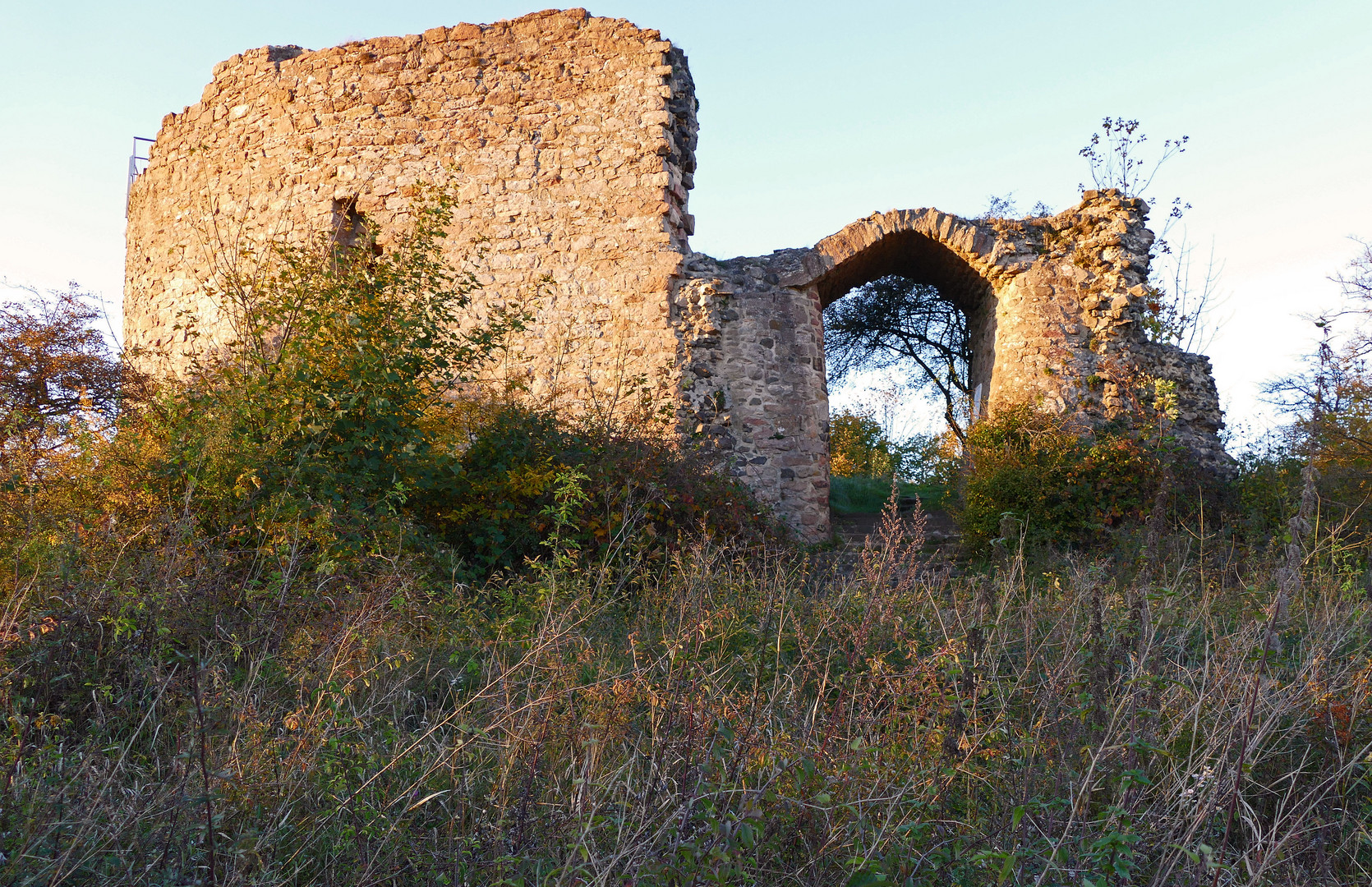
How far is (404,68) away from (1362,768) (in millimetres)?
10132

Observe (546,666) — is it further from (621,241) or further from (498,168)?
(498,168)

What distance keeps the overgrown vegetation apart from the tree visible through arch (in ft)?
23.2

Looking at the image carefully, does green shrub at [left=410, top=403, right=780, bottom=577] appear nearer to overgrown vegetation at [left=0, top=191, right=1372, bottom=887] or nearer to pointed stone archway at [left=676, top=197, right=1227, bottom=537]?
overgrown vegetation at [left=0, top=191, right=1372, bottom=887]

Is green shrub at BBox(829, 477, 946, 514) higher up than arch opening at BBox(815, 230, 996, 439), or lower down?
lower down

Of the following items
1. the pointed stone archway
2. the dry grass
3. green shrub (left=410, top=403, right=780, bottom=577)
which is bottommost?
the dry grass

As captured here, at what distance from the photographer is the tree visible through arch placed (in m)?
14.1

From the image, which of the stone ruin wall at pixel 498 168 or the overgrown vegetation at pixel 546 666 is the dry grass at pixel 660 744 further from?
the stone ruin wall at pixel 498 168

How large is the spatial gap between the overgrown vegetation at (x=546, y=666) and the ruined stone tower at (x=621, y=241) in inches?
61.3

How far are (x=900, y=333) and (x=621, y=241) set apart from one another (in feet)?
23.8

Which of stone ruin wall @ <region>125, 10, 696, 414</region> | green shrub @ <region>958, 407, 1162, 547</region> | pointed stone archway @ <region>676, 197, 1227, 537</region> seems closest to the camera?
green shrub @ <region>958, 407, 1162, 547</region>

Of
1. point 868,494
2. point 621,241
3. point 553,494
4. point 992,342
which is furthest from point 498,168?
point 868,494

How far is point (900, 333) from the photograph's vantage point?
14.7 metres

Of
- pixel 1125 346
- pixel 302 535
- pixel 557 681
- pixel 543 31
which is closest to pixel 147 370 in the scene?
pixel 543 31

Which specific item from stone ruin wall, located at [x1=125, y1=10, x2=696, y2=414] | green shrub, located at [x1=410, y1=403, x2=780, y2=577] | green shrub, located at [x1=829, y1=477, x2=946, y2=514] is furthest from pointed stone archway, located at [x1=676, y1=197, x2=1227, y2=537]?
green shrub, located at [x1=829, y1=477, x2=946, y2=514]
